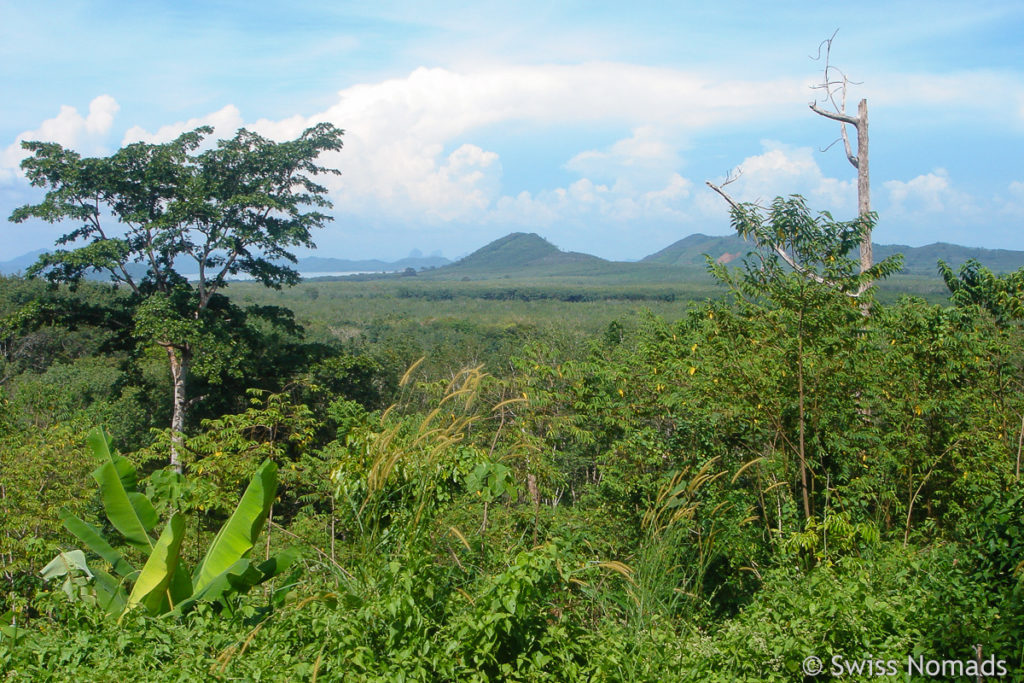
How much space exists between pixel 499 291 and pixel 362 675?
119953 mm

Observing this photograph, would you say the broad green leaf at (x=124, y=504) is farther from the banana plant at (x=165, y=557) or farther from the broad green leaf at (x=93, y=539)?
the broad green leaf at (x=93, y=539)

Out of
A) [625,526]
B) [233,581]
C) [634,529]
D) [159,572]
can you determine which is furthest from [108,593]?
[625,526]

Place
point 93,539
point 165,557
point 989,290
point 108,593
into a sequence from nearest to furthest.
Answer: point 165,557
point 108,593
point 93,539
point 989,290

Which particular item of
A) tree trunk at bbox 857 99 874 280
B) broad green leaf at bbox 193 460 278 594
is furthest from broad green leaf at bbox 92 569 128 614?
tree trunk at bbox 857 99 874 280

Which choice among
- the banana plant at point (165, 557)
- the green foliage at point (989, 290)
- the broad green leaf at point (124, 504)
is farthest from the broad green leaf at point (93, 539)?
the green foliage at point (989, 290)

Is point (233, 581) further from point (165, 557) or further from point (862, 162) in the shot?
point (862, 162)

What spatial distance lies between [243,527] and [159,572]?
49 cm

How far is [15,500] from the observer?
297 inches

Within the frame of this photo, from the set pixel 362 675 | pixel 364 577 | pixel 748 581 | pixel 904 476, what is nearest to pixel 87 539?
pixel 364 577

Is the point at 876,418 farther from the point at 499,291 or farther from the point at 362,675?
the point at 499,291

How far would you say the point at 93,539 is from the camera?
451cm

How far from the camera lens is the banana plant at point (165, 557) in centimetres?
404

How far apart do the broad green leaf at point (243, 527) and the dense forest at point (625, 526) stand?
16 millimetres

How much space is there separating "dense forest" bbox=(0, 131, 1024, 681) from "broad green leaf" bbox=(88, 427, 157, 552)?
0.01 m
